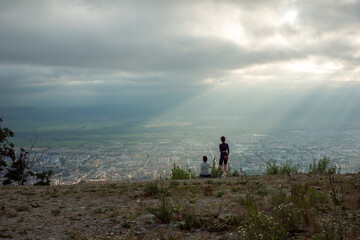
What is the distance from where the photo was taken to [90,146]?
69.8 metres

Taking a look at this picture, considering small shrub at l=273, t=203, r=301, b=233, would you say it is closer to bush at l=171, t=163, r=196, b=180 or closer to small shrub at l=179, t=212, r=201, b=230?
small shrub at l=179, t=212, r=201, b=230

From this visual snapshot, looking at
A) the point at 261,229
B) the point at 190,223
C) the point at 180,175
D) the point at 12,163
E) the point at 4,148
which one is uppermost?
the point at 261,229

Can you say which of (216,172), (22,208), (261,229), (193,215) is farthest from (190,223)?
(216,172)

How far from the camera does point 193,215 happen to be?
5.76 meters

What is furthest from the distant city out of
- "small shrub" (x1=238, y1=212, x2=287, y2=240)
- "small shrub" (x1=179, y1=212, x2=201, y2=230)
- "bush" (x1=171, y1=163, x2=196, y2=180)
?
"small shrub" (x1=238, y1=212, x2=287, y2=240)

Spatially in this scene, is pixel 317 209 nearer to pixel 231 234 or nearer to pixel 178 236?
pixel 231 234

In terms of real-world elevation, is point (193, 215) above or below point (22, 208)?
above

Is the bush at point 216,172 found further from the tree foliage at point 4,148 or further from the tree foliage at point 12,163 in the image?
the tree foliage at point 4,148

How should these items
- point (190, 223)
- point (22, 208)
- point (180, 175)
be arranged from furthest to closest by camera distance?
point (180, 175) < point (22, 208) < point (190, 223)

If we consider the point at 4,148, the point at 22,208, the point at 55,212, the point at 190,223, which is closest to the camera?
the point at 190,223

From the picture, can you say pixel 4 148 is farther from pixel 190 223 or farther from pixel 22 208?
pixel 190 223

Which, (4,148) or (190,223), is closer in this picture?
(190,223)

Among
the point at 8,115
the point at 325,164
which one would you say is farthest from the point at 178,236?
the point at 8,115

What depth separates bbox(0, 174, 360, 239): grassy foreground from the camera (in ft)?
14.6
